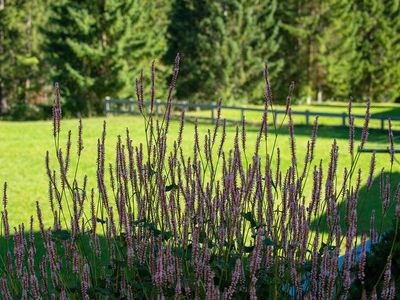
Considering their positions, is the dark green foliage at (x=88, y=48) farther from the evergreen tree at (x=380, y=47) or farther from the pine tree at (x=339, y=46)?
the evergreen tree at (x=380, y=47)

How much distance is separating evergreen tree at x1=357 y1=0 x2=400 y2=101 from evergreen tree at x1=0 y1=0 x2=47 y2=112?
21.2 metres

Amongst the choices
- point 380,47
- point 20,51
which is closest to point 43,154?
point 20,51

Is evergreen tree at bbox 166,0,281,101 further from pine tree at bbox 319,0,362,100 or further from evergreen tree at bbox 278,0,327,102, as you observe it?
pine tree at bbox 319,0,362,100

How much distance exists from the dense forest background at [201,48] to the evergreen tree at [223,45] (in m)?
0.07

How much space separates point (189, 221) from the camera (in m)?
3.55

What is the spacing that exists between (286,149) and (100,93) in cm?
2036

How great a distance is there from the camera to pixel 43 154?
48.5 feet

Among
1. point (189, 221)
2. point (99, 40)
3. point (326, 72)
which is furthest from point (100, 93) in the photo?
point (189, 221)

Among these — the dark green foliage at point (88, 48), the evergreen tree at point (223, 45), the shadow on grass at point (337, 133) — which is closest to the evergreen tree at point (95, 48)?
the dark green foliage at point (88, 48)

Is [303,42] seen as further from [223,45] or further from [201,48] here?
[201,48]

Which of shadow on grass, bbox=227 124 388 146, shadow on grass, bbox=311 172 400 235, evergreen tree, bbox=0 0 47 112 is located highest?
evergreen tree, bbox=0 0 47 112

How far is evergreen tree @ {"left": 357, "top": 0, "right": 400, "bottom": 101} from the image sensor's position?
142 feet

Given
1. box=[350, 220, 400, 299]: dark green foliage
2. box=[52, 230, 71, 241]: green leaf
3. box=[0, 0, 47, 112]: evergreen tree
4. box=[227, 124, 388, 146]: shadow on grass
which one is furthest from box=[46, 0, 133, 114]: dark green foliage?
box=[52, 230, 71, 241]: green leaf

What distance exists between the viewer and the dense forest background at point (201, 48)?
3344cm
